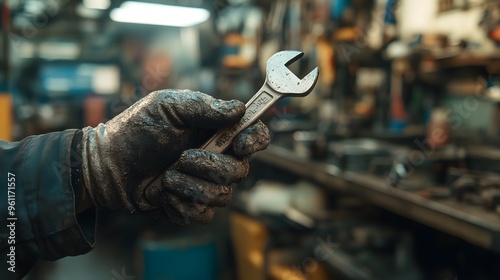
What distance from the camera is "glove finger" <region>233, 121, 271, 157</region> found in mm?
755

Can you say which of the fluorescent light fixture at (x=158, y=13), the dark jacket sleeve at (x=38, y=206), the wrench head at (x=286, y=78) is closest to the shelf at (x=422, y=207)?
the wrench head at (x=286, y=78)

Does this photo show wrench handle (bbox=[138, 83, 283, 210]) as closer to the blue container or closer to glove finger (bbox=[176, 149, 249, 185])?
glove finger (bbox=[176, 149, 249, 185])

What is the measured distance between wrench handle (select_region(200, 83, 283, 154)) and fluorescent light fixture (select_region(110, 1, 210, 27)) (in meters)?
1.79

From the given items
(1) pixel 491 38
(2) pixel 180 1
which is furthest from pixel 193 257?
(1) pixel 491 38

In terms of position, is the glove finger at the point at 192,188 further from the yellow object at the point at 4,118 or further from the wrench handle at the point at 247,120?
the yellow object at the point at 4,118

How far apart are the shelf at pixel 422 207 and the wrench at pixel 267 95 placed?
76cm

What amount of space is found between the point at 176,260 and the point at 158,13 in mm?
1419

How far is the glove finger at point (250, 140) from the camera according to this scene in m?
0.75

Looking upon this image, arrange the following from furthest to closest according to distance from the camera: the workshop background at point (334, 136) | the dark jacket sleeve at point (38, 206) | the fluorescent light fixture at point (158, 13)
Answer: the fluorescent light fixture at point (158, 13)
the workshop background at point (334, 136)
the dark jacket sleeve at point (38, 206)

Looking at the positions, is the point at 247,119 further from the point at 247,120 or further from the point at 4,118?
→ the point at 4,118

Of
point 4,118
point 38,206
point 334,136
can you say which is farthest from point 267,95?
point 334,136

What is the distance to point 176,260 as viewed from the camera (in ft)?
8.32

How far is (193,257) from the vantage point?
2547 millimetres

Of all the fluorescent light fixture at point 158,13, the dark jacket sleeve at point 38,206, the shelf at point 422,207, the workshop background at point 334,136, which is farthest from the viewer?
the fluorescent light fixture at point 158,13
